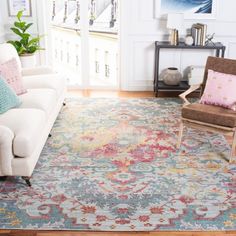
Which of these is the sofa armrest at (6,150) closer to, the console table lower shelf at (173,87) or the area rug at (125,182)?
the area rug at (125,182)

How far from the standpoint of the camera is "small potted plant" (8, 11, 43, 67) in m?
5.23

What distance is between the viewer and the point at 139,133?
4129mm

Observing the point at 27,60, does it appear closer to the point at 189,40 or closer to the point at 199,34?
the point at 189,40

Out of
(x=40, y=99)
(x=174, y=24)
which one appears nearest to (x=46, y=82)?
(x=40, y=99)

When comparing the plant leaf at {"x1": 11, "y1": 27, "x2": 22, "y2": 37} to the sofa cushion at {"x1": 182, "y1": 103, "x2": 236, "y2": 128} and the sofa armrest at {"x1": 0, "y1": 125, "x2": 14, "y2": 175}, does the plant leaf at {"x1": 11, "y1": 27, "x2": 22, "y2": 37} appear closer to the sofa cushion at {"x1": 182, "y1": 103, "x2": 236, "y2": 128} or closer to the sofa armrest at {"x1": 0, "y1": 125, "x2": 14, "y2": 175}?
the sofa armrest at {"x1": 0, "y1": 125, "x2": 14, "y2": 175}

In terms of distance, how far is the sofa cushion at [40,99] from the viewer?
12.0ft

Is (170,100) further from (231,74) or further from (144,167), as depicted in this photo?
(144,167)

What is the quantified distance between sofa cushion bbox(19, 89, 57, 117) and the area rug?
377mm

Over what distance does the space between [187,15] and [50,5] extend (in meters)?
2.08

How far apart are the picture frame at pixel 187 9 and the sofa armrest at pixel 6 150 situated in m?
3.31

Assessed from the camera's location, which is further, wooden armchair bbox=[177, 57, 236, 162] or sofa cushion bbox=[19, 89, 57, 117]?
sofa cushion bbox=[19, 89, 57, 117]

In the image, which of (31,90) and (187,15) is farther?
(187,15)

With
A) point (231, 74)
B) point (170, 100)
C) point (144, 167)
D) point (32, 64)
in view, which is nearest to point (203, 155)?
point (144, 167)

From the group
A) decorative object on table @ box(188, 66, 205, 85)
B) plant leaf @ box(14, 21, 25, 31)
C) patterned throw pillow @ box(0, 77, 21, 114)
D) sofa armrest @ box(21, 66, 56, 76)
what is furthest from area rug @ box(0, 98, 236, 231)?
plant leaf @ box(14, 21, 25, 31)
